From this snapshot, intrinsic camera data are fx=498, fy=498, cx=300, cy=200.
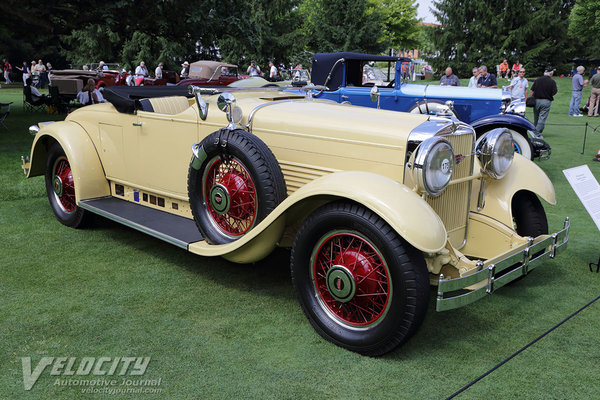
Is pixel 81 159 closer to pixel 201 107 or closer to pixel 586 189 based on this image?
pixel 201 107

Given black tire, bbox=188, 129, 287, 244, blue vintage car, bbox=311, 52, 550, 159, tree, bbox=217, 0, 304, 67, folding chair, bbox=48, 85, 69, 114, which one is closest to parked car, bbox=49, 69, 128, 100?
folding chair, bbox=48, 85, 69, 114

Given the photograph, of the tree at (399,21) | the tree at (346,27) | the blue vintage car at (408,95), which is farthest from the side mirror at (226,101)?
the tree at (399,21)

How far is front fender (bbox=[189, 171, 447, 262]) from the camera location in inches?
101

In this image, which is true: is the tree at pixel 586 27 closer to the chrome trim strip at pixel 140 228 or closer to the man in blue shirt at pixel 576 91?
the man in blue shirt at pixel 576 91

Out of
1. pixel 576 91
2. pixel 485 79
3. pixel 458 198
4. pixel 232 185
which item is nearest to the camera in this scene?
pixel 458 198

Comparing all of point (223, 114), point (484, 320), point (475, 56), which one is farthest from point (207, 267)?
point (475, 56)

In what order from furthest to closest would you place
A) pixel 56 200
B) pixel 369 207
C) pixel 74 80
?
pixel 74 80 < pixel 56 200 < pixel 369 207

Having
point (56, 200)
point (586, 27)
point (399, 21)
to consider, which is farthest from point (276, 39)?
point (56, 200)

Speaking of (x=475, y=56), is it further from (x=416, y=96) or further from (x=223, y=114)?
(x=223, y=114)

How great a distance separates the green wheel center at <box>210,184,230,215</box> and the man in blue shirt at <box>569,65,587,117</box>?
1703cm

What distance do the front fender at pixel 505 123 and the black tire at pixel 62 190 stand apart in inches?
247

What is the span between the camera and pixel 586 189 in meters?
4.05

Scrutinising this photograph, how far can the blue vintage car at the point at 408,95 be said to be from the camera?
8.28 metres

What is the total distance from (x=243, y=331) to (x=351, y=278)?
806mm
